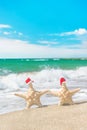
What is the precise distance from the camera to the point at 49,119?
502cm

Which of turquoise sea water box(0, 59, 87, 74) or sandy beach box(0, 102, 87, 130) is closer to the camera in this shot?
sandy beach box(0, 102, 87, 130)

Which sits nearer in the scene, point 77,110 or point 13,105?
point 77,110

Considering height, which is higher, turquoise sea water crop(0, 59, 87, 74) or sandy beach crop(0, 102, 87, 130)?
sandy beach crop(0, 102, 87, 130)

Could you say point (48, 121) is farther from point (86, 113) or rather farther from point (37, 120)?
point (86, 113)

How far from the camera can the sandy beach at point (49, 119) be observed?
15.3 ft

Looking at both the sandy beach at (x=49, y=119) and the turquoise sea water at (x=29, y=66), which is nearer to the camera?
the sandy beach at (x=49, y=119)

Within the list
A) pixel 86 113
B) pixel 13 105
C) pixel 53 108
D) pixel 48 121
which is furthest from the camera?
pixel 13 105

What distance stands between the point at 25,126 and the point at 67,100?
1423 millimetres

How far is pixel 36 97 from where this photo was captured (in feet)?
19.8

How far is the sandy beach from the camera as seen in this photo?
4.66 m

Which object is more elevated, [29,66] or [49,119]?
[49,119]

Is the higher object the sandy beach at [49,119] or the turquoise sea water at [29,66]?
the sandy beach at [49,119]

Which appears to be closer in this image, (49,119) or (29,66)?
(49,119)

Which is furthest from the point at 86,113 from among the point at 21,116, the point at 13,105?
the point at 13,105
